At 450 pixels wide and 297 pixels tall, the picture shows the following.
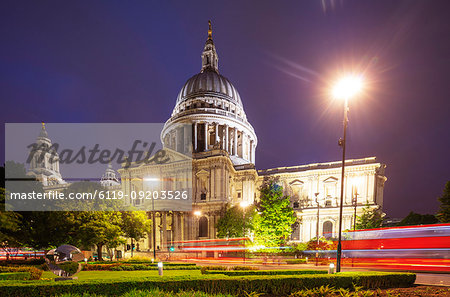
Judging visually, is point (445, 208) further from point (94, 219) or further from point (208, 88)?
point (208, 88)

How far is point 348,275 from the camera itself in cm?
1119

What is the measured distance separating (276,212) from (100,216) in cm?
2455

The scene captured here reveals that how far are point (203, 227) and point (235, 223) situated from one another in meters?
11.3

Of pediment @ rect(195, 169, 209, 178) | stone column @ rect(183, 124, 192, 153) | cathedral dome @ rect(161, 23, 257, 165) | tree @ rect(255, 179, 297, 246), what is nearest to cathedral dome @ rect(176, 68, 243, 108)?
cathedral dome @ rect(161, 23, 257, 165)

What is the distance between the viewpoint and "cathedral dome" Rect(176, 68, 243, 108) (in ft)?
250

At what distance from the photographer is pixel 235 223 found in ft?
128

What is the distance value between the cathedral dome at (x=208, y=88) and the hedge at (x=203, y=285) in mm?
68227

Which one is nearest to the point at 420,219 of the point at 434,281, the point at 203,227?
the point at 203,227

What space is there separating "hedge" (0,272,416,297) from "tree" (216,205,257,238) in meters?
27.8

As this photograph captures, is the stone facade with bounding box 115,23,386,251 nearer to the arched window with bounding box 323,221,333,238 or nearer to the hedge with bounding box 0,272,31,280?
the arched window with bounding box 323,221,333,238

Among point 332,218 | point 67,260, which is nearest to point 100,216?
point 67,260

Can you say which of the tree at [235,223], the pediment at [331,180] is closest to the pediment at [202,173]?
the tree at [235,223]

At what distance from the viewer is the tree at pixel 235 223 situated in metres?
38.5

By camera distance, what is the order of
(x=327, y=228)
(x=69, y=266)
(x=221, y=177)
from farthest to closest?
(x=327, y=228), (x=221, y=177), (x=69, y=266)
